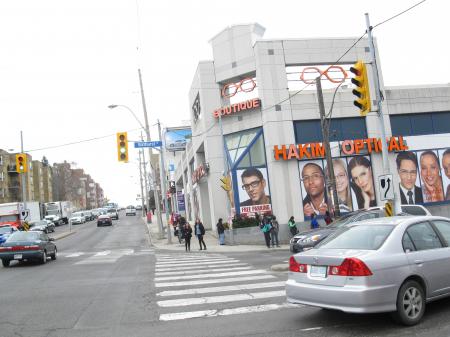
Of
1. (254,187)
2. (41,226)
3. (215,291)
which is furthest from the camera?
(41,226)

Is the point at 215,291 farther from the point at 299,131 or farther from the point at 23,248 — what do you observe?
the point at 299,131

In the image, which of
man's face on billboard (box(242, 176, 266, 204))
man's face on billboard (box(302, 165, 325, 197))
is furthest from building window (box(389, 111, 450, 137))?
man's face on billboard (box(242, 176, 266, 204))

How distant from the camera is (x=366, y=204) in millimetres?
27672

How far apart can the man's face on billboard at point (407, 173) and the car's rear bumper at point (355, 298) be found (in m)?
23.8

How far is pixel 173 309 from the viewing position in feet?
28.1

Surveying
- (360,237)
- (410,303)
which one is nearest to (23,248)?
(360,237)

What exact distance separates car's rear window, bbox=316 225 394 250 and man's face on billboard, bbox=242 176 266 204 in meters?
19.8

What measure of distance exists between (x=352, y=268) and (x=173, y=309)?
12.4 ft

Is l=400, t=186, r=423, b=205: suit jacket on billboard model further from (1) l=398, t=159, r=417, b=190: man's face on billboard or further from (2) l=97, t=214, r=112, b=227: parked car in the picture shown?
(2) l=97, t=214, r=112, b=227: parked car

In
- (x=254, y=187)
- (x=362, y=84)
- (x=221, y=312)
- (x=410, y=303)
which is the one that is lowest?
(x=221, y=312)

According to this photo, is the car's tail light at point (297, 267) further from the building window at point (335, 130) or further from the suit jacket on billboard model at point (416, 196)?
the suit jacket on billboard model at point (416, 196)

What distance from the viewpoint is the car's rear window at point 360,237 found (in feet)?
21.9

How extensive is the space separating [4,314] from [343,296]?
632cm

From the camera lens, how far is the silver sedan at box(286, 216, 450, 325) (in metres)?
6.10
